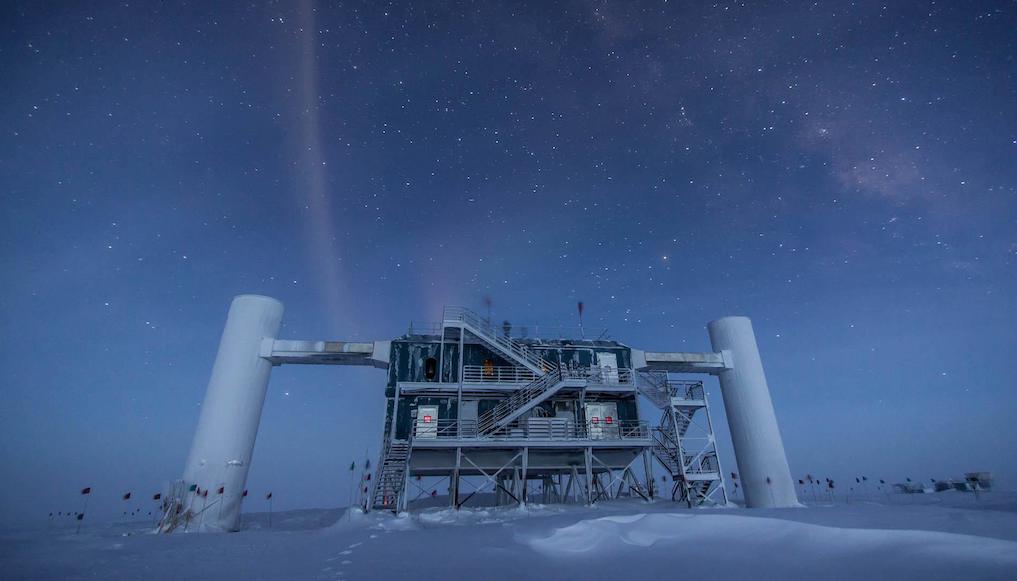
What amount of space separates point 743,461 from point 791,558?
2534 cm

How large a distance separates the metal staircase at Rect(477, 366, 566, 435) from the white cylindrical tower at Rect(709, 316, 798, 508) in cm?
1176

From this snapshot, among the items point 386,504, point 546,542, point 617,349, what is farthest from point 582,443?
point 546,542

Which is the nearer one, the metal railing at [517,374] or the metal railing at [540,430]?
the metal railing at [540,430]

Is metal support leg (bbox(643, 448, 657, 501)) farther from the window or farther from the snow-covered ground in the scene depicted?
the snow-covered ground

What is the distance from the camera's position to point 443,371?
27875mm

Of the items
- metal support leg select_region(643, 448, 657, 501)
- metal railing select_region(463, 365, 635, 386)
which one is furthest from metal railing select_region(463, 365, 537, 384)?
metal support leg select_region(643, 448, 657, 501)

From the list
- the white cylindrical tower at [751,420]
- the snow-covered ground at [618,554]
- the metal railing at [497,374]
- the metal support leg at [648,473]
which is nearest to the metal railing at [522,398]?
the metal railing at [497,374]

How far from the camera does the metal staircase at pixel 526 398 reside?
82.0 ft

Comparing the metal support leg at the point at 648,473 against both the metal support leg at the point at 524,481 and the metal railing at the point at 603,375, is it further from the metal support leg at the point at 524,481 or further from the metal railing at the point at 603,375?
the metal support leg at the point at 524,481

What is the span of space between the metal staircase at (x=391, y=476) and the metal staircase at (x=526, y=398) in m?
4.34

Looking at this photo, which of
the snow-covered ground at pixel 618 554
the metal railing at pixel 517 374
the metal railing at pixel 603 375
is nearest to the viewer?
the snow-covered ground at pixel 618 554

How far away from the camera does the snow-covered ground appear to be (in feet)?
16.5

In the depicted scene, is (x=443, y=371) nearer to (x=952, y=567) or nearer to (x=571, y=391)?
(x=571, y=391)

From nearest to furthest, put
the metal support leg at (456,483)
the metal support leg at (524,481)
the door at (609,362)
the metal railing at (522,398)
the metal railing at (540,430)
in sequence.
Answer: the metal support leg at (524,481), the metal support leg at (456,483), the metal railing at (540,430), the metal railing at (522,398), the door at (609,362)
